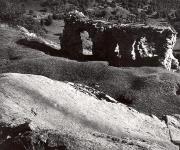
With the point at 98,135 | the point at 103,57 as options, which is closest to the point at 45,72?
the point at 103,57

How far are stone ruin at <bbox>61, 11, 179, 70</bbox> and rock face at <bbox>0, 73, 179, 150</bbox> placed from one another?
13.7 meters

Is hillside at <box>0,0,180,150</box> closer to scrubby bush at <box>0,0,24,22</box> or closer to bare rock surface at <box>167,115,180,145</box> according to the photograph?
bare rock surface at <box>167,115,180,145</box>

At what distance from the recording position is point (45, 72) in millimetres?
44500

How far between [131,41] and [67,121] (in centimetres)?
2310

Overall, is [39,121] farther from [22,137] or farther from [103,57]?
[103,57]

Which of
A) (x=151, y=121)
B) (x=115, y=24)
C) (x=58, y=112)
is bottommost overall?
(x=151, y=121)

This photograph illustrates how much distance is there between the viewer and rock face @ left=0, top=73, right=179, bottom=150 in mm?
22344

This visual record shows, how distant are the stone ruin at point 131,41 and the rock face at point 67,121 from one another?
44.9ft

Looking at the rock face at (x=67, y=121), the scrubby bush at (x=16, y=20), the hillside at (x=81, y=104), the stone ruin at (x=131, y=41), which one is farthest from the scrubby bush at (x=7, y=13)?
the rock face at (x=67, y=121)

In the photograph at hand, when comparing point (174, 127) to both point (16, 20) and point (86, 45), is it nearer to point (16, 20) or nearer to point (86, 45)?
point (86, 45)

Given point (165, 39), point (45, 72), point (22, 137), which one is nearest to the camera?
point (22, 137)

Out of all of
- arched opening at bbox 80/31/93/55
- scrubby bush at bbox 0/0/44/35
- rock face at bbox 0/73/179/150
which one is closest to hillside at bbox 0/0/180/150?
rock face at bbox 0/73/179/150

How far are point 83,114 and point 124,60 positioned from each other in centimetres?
2059

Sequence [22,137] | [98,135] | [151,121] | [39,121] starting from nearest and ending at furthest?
[22,137], [98,135], [39,121], [151,121]
